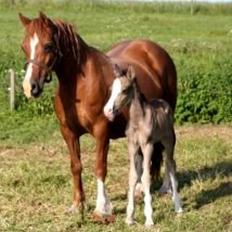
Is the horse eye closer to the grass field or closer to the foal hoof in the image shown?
the grass field

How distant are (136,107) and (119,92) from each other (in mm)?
303

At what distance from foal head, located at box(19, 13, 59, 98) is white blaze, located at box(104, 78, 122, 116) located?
2.02 ft

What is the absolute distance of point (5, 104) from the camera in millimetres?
13602

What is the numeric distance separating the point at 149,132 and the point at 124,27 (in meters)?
21.2

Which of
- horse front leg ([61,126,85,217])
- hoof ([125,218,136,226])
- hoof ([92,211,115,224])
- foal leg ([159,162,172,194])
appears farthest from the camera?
foal leg ([159,162,172,194])

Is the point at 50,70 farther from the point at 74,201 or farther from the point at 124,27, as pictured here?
the point at 124,27

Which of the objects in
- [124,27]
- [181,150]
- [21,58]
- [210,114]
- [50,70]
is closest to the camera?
[50,70]

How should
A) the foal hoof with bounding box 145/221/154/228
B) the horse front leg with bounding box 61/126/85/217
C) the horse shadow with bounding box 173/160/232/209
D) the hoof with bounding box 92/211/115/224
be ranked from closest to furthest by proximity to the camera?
1. the foal hoof with bounding box 145/221/154/228
2. the hoof with bounding box 92/211/115/224
3. the horse front leg with bounding box 61/126/85/217
4. the horse shadow with bounding box 173/160/232/209

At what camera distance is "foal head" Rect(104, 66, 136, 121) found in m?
6.62

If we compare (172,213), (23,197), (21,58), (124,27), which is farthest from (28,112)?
(124,27)

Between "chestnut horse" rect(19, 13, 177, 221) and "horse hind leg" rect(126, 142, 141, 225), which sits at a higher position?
"chestnut horse" rect(19, 13, 177, 221)

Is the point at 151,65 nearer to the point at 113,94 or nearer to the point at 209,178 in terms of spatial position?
the point at 209,178

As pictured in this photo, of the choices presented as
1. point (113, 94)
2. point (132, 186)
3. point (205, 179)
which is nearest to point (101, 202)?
point (132, 186)

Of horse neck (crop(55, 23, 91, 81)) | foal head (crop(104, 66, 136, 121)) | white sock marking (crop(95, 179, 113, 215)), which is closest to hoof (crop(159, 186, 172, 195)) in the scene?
white sock marking (crop(95, 179, 113, 215))
